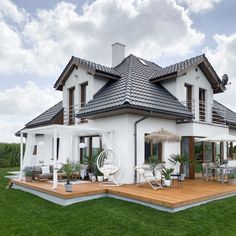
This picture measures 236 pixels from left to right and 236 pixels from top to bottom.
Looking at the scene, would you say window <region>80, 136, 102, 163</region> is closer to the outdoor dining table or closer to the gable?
the gable

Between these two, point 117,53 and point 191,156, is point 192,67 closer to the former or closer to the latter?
point 191,156

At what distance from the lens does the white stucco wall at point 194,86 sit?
15.9 meters

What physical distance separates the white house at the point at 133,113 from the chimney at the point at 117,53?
1.27 metres

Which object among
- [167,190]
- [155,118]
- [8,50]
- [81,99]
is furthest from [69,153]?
[8,50]

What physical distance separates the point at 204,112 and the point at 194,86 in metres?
1.93

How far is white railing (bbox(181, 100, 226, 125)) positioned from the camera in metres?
16.4

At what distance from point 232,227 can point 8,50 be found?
1571 centimetres

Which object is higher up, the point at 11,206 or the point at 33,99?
the point at 33,99

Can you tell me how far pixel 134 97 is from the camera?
1335cm

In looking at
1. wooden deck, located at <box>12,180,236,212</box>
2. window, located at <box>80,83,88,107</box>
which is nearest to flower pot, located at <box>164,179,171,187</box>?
wooden deck, located at <box>12,180,236,212</box>

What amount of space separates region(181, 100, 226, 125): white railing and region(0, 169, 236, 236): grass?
711 cm

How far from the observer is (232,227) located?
26.0 feet

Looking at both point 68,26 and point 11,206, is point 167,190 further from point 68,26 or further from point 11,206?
point 68,26

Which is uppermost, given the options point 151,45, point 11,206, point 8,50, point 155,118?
point 151,45
